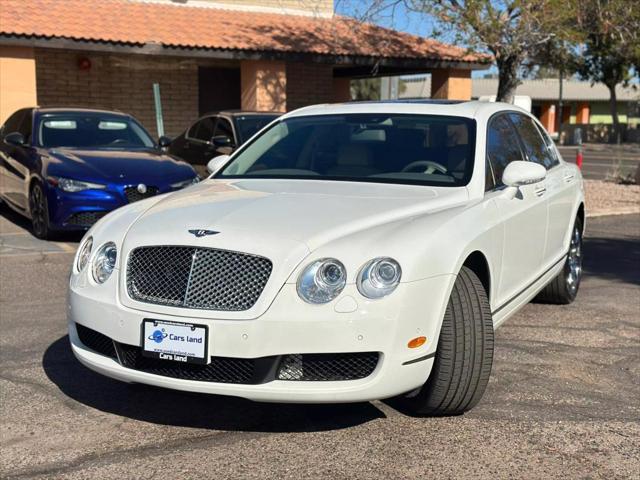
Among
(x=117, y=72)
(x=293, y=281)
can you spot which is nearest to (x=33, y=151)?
(x=293, y=281)

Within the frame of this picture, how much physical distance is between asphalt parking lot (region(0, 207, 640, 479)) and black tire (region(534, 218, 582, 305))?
99 centimetres

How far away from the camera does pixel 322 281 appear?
3740mm

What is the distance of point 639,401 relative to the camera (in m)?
4.66

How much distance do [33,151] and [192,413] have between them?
667 centimetres

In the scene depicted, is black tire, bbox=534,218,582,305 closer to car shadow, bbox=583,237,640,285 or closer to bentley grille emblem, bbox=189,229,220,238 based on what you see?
car shadow, bbox=583,237,640,285

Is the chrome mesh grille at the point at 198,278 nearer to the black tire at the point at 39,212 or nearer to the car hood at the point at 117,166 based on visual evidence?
the car hood at the point at 117,166

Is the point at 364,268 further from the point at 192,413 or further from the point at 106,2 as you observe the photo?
the point at 106,2

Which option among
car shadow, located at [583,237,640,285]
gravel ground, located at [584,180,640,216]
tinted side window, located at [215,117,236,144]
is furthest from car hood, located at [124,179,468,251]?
gravel ground, located at [584,180,640,216]

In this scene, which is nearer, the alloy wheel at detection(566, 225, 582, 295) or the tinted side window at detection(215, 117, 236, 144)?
the alloy wheel at detection(566, 225, 582, 295)

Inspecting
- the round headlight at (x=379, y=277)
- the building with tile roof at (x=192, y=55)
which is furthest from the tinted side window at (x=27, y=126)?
the round headlight at (x=379, y=277)

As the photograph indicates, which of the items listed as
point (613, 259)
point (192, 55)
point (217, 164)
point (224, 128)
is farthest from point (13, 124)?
point (613, 259)

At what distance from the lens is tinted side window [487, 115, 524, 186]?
5.23m

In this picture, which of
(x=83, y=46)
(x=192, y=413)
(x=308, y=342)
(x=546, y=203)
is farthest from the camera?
(x=83, y=46)

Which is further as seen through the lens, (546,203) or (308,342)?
(546,203)
